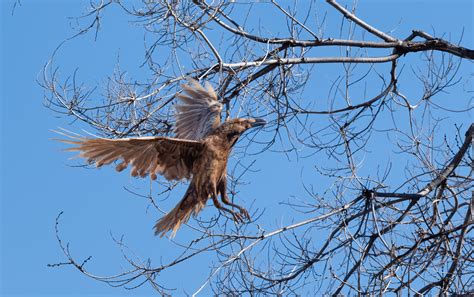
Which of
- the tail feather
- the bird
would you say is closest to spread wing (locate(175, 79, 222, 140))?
the bird

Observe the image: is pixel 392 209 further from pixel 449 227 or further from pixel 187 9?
pixel 187 9

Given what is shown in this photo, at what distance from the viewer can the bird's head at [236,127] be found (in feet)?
19.3

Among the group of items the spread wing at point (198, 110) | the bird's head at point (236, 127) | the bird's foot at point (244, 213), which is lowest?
the bird's foot at point (244, 213)

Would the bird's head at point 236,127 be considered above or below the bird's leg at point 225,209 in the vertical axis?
above

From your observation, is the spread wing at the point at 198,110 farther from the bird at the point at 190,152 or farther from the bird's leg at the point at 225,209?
the bird's leg at the point at 225,209

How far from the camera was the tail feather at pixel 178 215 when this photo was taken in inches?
239

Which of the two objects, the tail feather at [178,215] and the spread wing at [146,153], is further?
the tail feather at [178,215]

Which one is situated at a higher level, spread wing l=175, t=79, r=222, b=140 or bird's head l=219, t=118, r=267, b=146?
spread wing l=175, t=79, r=222, b=140

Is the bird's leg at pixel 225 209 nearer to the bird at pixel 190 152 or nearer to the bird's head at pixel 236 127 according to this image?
the bird at pixel 190 152

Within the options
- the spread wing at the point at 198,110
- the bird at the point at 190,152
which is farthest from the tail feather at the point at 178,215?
the spread wing at the point at 198,110

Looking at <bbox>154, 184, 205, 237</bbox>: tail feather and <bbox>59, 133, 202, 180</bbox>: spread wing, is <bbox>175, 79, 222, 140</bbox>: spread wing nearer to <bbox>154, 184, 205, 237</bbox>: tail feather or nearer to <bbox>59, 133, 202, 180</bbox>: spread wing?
<bbox>59, 133, 202, 180</bbox>: spread wing

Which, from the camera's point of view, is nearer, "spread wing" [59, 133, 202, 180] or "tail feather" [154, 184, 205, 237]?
"spread wing" [59, 133, 202, 180]

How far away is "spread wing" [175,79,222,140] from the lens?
6.04 meters

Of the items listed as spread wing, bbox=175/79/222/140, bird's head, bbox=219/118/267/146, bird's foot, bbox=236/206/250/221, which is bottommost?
bird's foot, bbox=236/206/250/221
